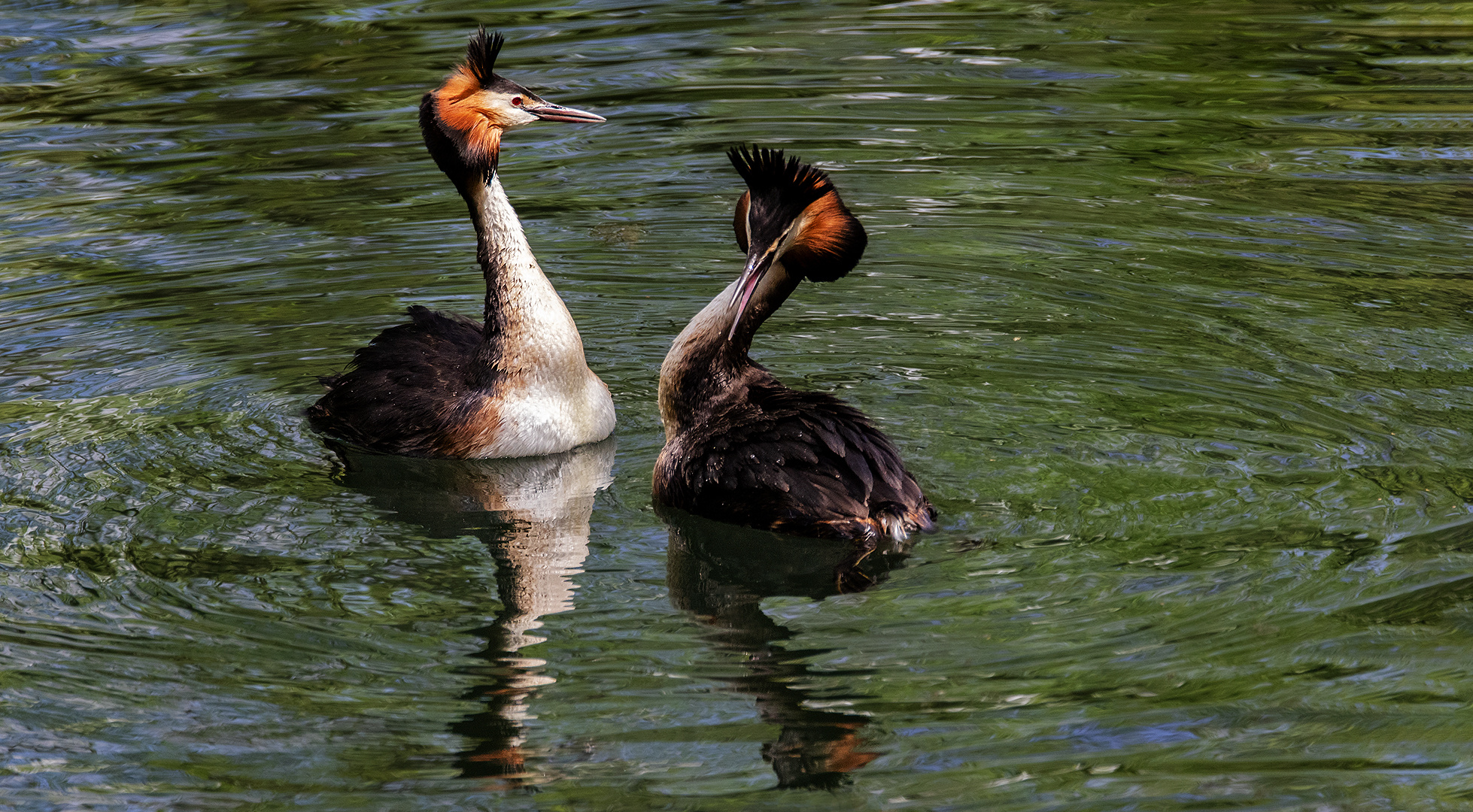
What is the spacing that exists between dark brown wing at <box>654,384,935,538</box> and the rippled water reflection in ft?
0.44

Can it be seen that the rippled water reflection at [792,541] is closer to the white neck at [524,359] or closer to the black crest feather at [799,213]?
the white neck at [524,359]

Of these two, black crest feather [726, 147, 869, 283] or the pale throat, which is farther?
the pale throat

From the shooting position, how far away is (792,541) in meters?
6.12

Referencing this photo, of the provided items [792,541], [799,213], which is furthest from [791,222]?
[792,541]

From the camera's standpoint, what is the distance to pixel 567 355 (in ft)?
24.2

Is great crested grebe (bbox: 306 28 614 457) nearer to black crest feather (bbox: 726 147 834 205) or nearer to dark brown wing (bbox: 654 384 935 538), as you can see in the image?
dark brown wing (bbox: 654 384 935 538)

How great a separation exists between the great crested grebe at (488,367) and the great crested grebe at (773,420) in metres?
0.60

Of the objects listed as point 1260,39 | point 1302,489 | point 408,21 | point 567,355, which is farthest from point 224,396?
point 1260,39

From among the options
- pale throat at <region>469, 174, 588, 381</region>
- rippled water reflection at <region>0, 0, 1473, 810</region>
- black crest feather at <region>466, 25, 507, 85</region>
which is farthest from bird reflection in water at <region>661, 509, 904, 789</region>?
black crest feather at <region>466, 25, 507, 85</region>

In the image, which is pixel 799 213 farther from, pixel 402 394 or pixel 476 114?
pixel 402 394

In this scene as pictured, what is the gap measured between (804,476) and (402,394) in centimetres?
231

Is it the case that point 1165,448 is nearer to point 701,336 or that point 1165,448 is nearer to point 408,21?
point 701,336

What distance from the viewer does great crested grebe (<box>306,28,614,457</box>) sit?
7.29 meters

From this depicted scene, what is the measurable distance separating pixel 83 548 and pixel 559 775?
97.2 inches
